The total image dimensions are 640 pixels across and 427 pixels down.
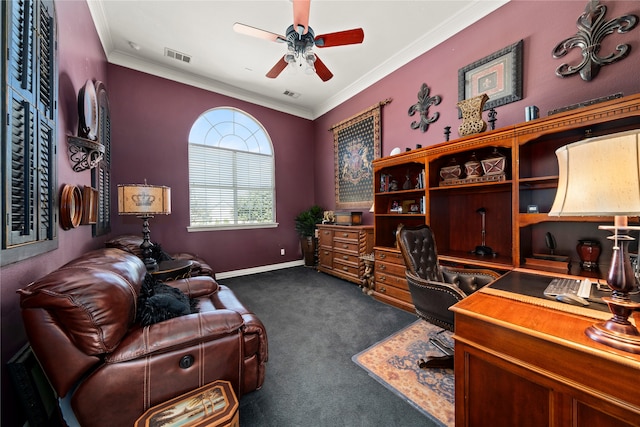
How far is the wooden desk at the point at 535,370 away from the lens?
748 mm

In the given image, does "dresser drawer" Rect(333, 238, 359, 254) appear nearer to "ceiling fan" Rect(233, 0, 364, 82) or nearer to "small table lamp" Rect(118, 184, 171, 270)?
"ceiling fan" Rect(233, 0, 364, 82)

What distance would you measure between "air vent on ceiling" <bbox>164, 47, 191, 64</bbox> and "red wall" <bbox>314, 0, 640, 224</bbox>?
301 cm

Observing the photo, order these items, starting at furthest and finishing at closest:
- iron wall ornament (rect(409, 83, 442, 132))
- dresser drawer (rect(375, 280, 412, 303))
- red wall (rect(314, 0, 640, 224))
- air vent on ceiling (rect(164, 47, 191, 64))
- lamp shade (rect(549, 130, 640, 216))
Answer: air vent on ceiling (rect(164, 47, 191, 64))
iron wall ornament (rect(409, 83, 442, 132))
dresser drawer (rect(375, 280, 412, 303))
red wall (rect(314, 0, 640, 224))
lamp shade (rect(549, 130, 640, 216))

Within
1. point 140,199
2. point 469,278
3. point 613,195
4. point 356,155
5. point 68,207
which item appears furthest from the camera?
point 356,155

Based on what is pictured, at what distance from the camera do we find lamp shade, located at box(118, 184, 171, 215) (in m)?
2.17

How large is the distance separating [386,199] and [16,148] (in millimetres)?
3472

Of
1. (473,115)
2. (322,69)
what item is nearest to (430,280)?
(473,115)

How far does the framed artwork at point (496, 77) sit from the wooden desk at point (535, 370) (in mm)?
2348

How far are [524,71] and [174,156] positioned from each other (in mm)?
4756

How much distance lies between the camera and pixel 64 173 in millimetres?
1666

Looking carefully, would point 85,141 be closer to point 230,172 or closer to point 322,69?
point 322,69

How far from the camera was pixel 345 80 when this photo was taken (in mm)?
4113

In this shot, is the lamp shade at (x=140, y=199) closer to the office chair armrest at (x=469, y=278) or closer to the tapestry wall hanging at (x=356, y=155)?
the office chair armrest at (x=469, y=278)

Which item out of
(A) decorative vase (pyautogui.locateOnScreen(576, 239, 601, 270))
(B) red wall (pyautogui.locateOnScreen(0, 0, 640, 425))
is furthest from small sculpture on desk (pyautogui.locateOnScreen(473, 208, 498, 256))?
(B) red wall (pyautogui.locateOnScreen(0, 0, 640, 425))
